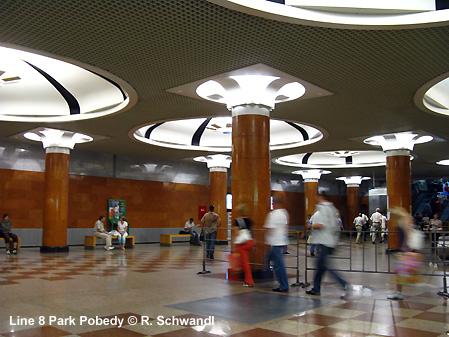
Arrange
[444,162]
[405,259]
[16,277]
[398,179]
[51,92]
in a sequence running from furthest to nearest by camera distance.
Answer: [444,162], [398,179], [51,92], [16,277], [405,259]

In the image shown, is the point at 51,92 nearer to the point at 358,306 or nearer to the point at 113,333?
the point at 113,333

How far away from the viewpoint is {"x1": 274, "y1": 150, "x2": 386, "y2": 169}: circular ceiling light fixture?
2970 cm

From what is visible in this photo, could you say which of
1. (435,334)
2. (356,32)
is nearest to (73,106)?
(356,32)

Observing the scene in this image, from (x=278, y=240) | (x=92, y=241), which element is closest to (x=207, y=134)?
(x=92, y=241)

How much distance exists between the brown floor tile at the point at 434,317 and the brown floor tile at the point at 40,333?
4.86m

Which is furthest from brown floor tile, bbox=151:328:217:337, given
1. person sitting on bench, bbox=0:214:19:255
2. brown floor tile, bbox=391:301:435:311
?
person sitting on bench, bbox=0:214:19:255

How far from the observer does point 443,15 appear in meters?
7.86

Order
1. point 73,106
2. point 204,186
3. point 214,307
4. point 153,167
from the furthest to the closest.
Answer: point 204,186
point 153,167
point 73,106
point 214,307

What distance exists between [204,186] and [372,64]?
20921mm

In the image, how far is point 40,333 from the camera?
5.35 metres

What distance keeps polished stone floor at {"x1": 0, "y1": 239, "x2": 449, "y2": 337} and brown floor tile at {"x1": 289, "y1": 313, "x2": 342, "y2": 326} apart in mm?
14

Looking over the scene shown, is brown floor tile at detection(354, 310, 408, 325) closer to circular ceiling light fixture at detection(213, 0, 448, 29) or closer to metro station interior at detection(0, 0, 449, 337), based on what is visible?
metro station interior at detection(0, 0, 449, 337)

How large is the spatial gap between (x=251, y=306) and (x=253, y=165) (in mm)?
4564

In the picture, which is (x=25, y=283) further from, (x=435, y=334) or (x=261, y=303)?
(x=435, y=334)
